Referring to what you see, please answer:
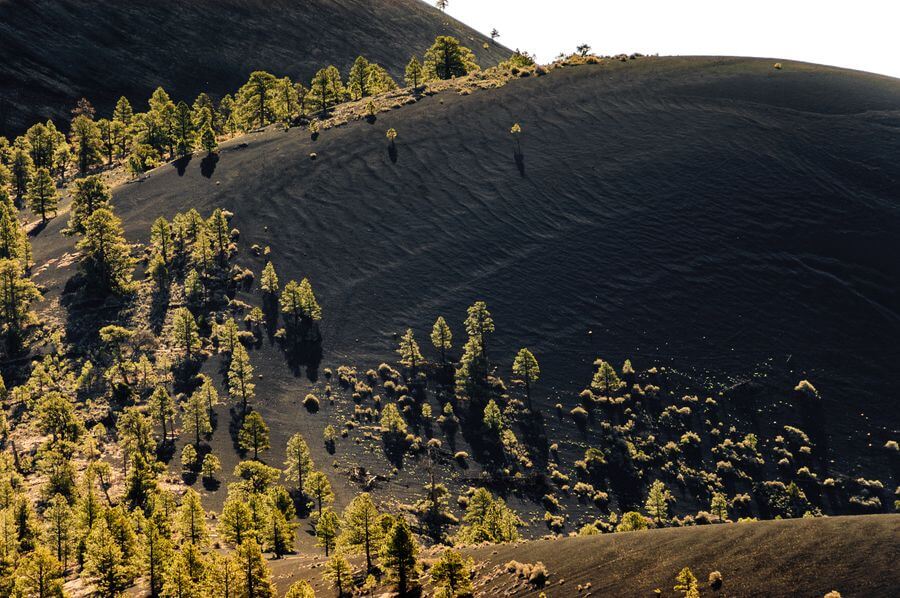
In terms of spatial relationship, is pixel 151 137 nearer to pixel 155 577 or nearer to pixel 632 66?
pixel 632 66

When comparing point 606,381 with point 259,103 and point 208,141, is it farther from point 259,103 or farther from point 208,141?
point 259,103

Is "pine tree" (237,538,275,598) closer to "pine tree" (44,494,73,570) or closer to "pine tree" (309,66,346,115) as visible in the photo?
"pine tree" (44,494,73,570)

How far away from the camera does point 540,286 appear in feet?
394

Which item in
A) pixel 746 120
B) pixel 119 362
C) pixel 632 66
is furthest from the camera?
pixel 632 66

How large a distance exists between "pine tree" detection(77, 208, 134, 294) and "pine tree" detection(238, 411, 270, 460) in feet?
124

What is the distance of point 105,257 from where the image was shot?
117375 mm

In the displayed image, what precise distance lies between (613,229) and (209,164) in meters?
77.8

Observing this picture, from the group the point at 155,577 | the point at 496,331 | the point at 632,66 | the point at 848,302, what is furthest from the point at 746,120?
the point at 155,577

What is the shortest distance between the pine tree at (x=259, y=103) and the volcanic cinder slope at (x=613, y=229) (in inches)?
668

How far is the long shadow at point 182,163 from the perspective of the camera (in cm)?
14788

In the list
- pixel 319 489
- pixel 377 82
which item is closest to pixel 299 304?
pixel 319 489

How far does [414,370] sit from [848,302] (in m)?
66.6

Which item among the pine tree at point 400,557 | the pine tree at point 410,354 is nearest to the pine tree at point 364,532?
the pine tree at point 400,557

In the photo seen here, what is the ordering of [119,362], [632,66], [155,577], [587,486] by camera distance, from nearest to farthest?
[155,577], [587,486], [119,362], [632,66]
